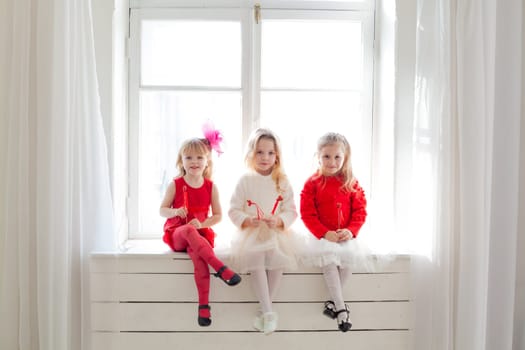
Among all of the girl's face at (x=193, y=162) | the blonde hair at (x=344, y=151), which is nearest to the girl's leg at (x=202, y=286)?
the girl's face at (x=193, y=162)

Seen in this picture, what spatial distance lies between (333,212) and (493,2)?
914mm

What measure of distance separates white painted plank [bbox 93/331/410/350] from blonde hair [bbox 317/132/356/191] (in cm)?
55

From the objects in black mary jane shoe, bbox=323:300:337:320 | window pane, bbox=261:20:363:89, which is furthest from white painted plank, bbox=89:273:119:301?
window pane, bbox=261:20:363:89

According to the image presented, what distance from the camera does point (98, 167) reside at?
1921 millimetres

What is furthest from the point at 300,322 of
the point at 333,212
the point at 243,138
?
the point at 243,138

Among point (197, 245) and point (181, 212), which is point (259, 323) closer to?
point (197, 245)

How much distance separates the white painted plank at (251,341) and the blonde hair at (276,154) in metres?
0.55

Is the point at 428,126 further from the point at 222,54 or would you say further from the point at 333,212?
the point at 222,54

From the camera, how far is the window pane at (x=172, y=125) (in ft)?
7.62

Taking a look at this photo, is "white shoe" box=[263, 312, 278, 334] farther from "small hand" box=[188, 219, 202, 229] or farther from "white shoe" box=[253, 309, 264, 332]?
"small hand" box=[188, 219, 202, 229]

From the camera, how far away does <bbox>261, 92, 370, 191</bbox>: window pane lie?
7.64 feet

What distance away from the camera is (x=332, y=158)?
206 cm

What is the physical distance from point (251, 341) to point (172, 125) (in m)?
0.94

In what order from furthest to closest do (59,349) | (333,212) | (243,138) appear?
(243,138) < (333,212) < (59,349)
